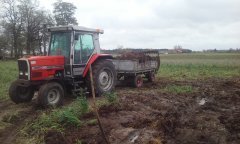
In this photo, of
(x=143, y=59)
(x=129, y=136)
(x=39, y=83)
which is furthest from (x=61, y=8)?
(x=129, y=136)

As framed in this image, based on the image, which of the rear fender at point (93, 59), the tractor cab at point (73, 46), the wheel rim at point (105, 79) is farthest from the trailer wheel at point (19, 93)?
the wheel rim at point (105, 79)

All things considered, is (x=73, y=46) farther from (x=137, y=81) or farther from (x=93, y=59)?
(x=137, y=81)

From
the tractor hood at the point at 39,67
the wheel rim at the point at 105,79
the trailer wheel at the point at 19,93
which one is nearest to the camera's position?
the tractor hood at the point at 39,67

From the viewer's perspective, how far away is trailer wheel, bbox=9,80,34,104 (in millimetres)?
10984

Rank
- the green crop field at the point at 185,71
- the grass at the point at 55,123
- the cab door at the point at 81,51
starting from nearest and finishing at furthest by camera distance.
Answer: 1. the grass at the point at 55,123
2. the cab door at the point at 81,51
3. the green crop field at the point at 185,71

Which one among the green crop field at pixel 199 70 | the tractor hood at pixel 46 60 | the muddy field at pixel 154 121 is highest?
the tractor hood at pixel 46 60

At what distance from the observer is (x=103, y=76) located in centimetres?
1257

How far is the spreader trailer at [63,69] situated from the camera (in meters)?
10.5

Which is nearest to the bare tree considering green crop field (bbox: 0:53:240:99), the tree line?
the tree line

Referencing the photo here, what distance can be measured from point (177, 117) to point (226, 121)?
1265mm

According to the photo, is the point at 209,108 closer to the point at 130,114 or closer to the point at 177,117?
the point at 177,117

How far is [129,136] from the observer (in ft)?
23.8

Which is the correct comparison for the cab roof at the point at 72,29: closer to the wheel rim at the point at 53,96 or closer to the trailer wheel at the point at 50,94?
the trailer wheel at the point at 50,94

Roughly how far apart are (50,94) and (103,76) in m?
2.77
